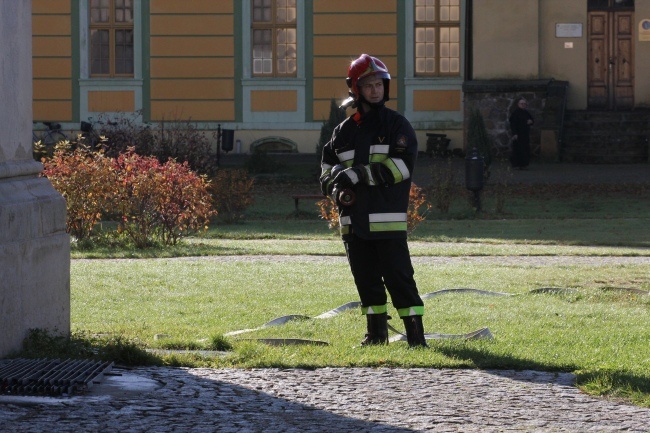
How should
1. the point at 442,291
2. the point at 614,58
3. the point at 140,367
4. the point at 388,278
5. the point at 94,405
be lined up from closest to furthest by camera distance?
1. the point at 94,405
2. the point at 140,367
3. the point at 388,278
4. the point at 442,291
5. the point at 614,58

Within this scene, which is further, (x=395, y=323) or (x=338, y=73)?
(x=338, y=73)

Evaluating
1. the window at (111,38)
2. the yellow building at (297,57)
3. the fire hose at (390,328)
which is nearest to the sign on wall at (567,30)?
the yellow building at (297,57)

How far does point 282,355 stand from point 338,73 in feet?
79.7

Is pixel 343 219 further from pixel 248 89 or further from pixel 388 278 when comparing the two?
pixel 248 89

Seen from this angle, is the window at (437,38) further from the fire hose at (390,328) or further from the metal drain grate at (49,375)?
the metal drain grate at (49,375)

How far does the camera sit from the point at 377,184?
7793 millimetres

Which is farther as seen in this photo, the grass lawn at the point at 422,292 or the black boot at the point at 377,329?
the black boot at the point at 377,329

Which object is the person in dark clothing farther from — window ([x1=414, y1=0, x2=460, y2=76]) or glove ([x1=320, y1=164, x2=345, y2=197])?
glove ([x1=320, y1=164, x2=345, y2=197])

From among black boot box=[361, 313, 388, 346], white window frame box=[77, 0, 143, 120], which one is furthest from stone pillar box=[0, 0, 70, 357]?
white window frame box=[77, 0, 143, 120]

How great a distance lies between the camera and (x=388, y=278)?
7902mm

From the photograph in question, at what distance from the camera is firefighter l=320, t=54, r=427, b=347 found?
25.6 ft

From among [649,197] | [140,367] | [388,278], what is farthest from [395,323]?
[649,197]

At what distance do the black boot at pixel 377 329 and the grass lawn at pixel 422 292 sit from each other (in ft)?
0.62

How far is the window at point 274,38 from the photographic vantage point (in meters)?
31.9
